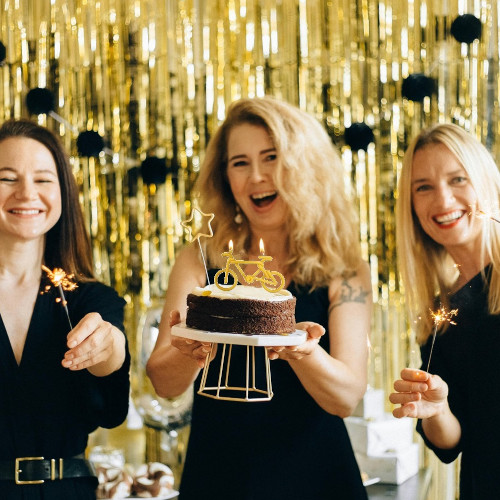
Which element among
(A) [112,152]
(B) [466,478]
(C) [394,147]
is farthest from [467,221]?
(A) [112,152]

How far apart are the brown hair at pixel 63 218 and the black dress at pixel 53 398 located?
98 millimetres

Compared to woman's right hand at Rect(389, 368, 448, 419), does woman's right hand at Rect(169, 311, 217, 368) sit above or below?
above

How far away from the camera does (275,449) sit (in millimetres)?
1865

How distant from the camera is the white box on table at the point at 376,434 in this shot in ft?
8.09

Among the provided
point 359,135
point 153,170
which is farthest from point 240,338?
point 153,170

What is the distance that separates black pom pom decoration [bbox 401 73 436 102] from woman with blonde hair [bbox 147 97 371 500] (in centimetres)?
85

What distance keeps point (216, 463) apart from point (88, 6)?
2149 millimetres

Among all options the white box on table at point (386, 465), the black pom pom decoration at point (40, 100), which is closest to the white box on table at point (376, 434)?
the white box on table at point (386, 465)

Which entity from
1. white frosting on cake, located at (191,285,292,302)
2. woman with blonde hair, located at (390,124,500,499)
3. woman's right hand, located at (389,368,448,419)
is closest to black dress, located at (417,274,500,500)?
woman with blonde hair, located at (390,124,500,499)

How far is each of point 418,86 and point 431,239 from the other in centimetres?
105

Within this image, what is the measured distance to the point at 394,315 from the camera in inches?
118

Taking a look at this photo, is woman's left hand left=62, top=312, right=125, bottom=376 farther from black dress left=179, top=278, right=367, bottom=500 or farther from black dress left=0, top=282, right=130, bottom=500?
black dress left=179, top=278, right=367, bottom=500

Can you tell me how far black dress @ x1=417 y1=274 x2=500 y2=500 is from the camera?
172 cm

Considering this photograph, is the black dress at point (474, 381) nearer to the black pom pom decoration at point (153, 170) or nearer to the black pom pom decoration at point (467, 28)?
the black pom pom decoration at point (467, 28)
